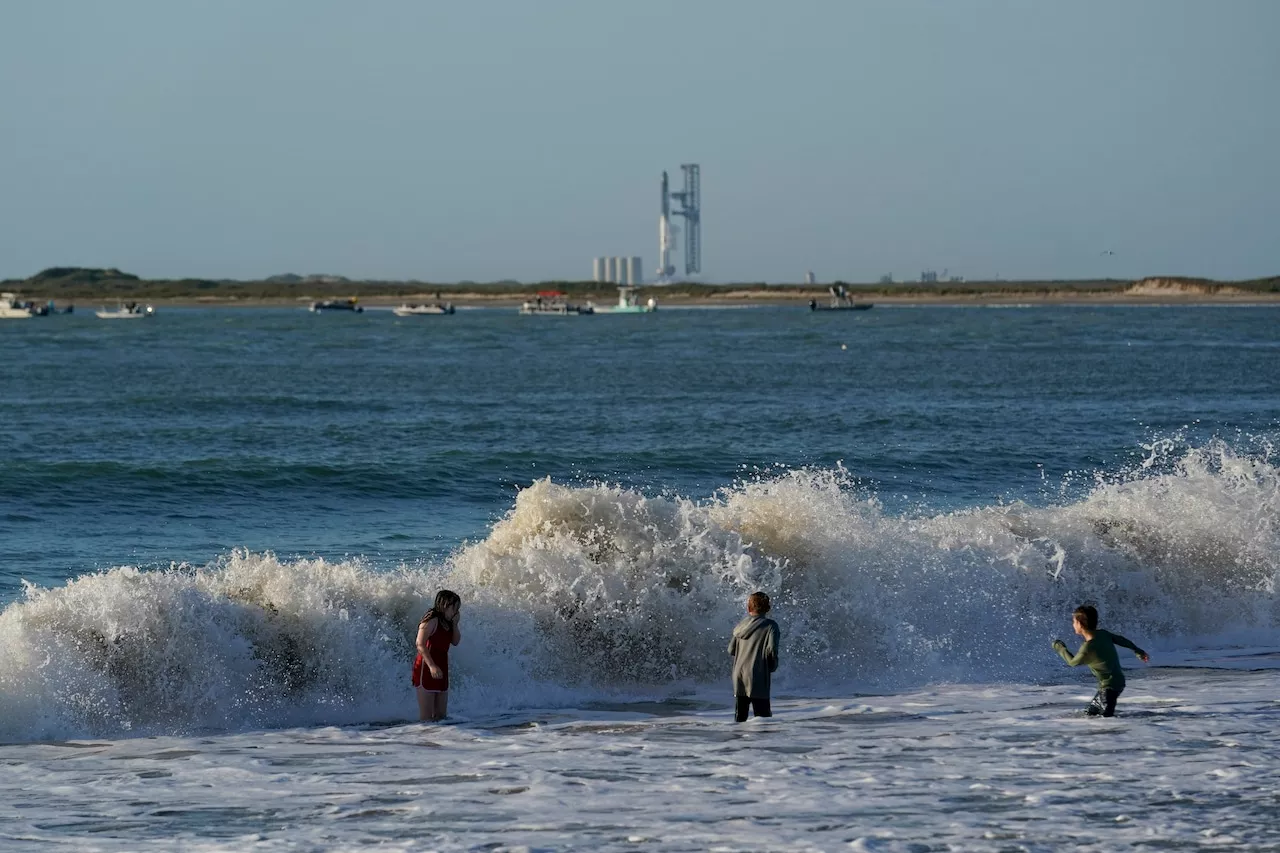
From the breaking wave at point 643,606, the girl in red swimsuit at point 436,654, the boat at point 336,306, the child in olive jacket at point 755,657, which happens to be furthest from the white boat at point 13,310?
the child in olive jacket at point 755,657

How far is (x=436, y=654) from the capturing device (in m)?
12.2

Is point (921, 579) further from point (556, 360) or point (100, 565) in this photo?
point (556, 360)

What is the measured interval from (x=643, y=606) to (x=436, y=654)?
3415 millimetres

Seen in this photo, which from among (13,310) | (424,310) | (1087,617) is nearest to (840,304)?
(424,310)

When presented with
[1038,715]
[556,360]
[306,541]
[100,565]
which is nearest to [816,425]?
[306,541]

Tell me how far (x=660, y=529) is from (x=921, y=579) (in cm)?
286

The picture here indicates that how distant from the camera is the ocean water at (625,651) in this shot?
380 inches

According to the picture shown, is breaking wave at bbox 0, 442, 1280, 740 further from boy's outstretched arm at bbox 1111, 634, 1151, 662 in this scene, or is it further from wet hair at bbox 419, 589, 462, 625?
boy's outstretched arm at bbox 1111, 634, 1151, 662

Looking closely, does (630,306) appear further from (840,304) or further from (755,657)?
(755,657)

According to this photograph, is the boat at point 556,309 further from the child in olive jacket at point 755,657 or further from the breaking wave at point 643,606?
the child in olive jacket at point 755,657

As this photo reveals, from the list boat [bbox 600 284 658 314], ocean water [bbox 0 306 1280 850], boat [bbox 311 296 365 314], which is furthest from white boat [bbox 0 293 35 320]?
ocean water [bbox 0 306 1280 850]

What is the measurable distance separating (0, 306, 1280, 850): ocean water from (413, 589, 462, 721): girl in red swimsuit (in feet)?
1.29

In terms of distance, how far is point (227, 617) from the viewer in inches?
537

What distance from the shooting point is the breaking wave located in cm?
1304
